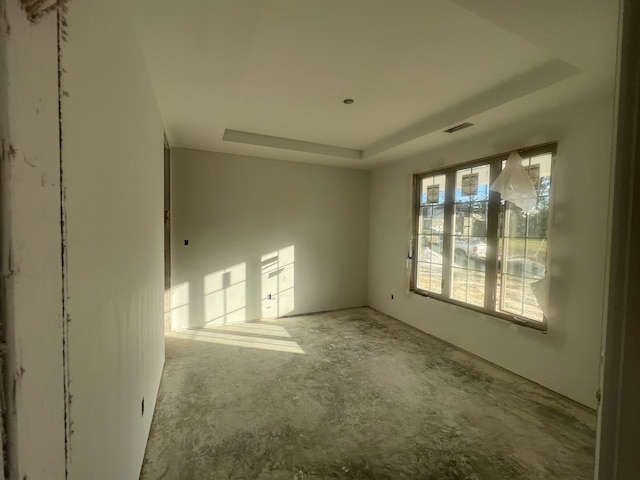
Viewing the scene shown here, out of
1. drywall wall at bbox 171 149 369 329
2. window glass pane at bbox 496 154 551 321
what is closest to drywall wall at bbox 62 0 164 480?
drywall wall at bbox 171 149 369 329

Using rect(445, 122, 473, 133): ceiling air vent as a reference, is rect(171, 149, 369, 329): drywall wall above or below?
below

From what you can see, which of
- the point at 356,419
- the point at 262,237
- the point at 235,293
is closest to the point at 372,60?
the point at 356,419

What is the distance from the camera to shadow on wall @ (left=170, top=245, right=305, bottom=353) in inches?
144

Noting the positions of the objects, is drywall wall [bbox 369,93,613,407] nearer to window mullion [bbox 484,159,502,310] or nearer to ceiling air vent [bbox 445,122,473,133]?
window mullion [bbox 484,159,502,310]

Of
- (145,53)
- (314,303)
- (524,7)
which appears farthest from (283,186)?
(524,7)

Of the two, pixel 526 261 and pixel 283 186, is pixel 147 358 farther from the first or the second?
pixel 526 261

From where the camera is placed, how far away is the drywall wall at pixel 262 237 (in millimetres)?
3883

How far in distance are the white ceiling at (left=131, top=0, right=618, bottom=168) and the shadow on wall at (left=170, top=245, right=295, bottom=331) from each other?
1971 mm

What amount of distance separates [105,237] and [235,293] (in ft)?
10.7

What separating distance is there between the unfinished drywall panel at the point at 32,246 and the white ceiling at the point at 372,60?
131cm

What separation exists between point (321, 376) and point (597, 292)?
245cm

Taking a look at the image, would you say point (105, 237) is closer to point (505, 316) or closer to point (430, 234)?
point (505, 316)

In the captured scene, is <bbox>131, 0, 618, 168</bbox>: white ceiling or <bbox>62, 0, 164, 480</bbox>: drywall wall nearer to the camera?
<bbox>62, 0, 164, 480</bbox>: drywall wall

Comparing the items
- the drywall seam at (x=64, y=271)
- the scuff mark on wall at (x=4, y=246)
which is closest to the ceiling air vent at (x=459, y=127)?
the drywall seam at (x=64, y=271)
